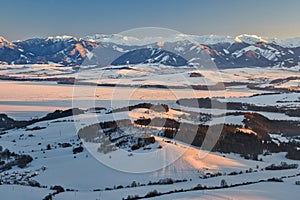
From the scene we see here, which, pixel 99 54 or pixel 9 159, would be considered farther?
pixel 99 54

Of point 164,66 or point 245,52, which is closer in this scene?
point 164,66

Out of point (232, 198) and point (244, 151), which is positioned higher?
point (232, 198)

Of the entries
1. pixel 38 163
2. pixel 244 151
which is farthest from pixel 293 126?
pixel 38 163

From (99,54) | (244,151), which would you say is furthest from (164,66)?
(244,151)

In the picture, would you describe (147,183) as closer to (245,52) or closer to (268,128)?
(268,128)

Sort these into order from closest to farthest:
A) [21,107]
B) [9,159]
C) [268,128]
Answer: [9,159] → [268,128] → [21,107]

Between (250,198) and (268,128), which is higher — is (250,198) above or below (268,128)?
above

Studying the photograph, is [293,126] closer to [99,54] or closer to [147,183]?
[147,183]

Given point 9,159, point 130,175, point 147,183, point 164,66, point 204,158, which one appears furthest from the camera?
point 164,66

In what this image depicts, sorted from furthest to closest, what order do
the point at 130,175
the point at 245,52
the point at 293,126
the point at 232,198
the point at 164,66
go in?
1. the point at 245,52
2. the point at 164,66
3. the point at 293,126
4. the point at 130,175
5. the point at 232,198
